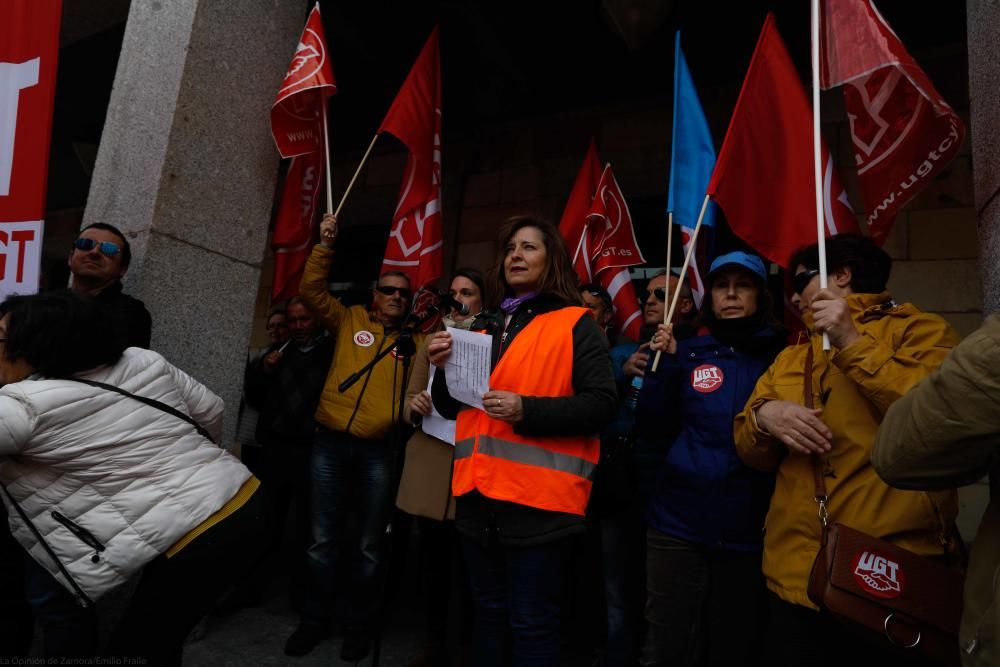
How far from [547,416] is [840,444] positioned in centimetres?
91

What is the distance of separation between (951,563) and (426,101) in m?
3.71

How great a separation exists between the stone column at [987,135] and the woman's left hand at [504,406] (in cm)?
181

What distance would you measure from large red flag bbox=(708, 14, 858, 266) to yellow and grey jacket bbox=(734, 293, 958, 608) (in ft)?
2.91

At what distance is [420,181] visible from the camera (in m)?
4.21

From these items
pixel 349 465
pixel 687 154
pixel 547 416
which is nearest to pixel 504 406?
pixel 547 416

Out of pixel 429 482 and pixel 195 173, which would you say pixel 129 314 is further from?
pixel 429 482

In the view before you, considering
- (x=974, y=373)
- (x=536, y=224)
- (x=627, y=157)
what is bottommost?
(x=974, y=373)

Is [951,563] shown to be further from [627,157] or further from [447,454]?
[627,157]

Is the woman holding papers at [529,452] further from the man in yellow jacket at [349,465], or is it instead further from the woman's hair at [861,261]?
the man in yellow jacket at [349,465]

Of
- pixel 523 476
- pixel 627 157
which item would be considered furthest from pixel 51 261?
pixel 523 476

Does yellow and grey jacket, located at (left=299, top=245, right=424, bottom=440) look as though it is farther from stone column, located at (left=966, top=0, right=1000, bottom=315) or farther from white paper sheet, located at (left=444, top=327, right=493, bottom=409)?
stone column, located at (left=966, top=0, right=1000, bottom=315)

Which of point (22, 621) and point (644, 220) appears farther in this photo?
point (644, 220)

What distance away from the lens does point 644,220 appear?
6547 millimetres

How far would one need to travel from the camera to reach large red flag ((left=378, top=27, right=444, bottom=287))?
4.11 m
